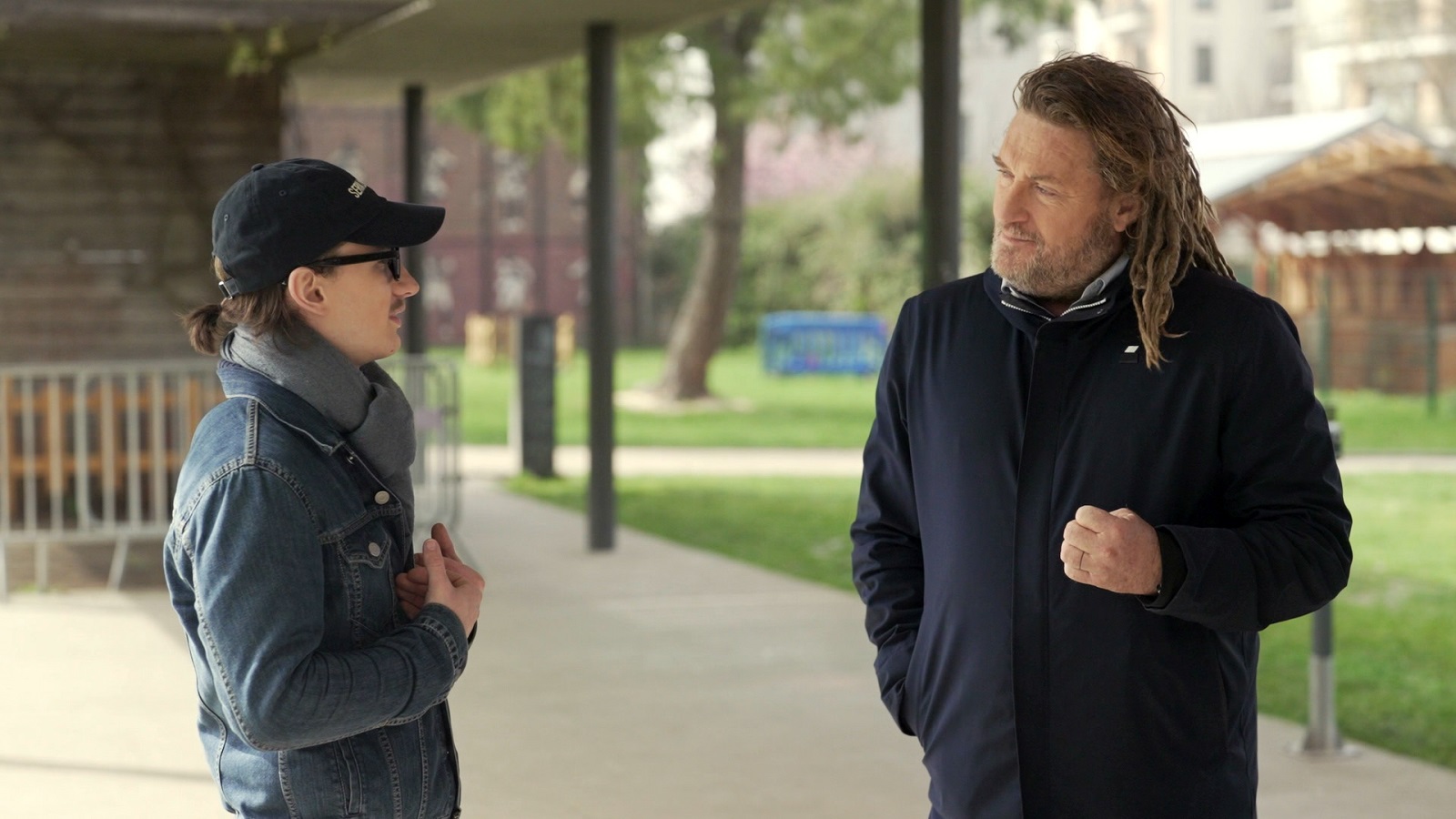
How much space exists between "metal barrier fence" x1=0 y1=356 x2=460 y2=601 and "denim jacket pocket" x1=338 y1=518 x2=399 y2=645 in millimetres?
5682

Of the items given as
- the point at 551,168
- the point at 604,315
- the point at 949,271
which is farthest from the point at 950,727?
the point at 551,168

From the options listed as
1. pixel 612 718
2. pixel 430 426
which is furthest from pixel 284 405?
pixel 430 426

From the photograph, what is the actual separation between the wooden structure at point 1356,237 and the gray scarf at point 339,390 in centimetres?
2163

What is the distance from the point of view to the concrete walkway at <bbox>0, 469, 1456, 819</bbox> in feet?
17.8

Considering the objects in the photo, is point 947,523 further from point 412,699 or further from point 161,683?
point 161,683

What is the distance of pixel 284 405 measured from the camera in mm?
2223

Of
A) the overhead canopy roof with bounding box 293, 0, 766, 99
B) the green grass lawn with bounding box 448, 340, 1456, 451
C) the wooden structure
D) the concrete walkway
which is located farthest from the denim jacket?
the wooden structure

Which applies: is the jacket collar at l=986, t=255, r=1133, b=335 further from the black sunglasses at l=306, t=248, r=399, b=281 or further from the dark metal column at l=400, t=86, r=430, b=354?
the dark metal column at l=400, t=86, r=430, b=354

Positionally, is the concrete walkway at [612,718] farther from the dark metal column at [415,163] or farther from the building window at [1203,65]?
the building window at [1203,65]

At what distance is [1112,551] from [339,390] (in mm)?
1039

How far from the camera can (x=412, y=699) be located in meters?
2.20

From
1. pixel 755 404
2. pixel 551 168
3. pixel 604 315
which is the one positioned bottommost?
pixel 755 404

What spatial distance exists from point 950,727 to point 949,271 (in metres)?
4.77

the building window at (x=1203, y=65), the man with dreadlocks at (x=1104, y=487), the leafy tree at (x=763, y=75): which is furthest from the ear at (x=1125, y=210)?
the building window at (x=1203, y=65)
